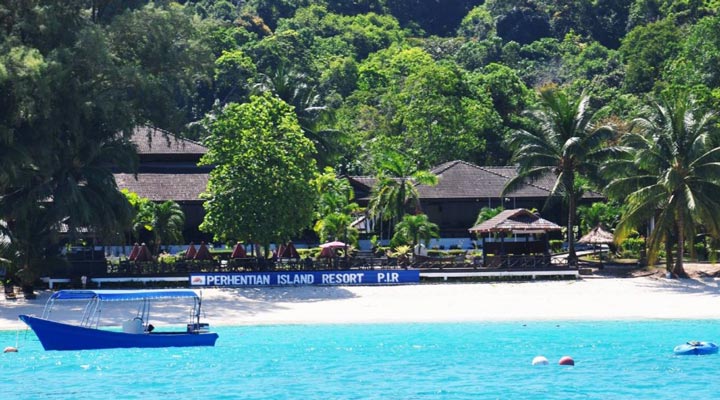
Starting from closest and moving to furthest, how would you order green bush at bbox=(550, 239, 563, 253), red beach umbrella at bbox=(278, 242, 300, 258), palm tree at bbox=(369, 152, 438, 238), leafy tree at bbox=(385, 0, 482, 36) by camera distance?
red beach umbrella at bbox=(278, 242, 300, 258) → palm tree at bbox=(369, 152, 438, 238) → green bush at bbox=(550, 239, 563, 253) → leafy tree at bbox=(385, 0, 482, 36)

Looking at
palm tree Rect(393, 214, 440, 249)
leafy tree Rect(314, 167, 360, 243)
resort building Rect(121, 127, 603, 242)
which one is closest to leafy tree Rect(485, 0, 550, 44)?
resort building Rect(121, 127, 603, 242)

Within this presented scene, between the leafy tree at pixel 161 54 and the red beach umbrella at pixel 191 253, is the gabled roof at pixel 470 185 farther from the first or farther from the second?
the leafy tree at pixel 161 54

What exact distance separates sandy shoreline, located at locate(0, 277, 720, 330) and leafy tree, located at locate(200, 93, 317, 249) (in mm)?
3066

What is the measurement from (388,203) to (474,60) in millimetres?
72453

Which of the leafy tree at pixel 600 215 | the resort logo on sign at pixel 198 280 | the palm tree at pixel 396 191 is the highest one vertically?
the palm tree at pixel 396 191

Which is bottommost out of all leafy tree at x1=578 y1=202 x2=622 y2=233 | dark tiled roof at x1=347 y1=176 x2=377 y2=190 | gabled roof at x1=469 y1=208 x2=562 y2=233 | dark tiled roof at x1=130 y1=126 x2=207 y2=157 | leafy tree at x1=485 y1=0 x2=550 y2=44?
gabled roof at x1=469 y1=208 x2=562 y2=233

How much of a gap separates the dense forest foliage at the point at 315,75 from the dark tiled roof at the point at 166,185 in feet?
11.4

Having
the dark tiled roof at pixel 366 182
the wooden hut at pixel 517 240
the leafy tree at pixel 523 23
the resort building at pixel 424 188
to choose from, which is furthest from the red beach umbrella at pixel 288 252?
the leafy tree at pixel 523 23

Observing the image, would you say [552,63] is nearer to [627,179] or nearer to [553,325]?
[627,179]

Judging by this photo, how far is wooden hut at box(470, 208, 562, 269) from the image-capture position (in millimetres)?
48812

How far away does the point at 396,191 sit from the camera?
5662cm

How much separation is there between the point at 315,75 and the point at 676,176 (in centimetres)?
7362

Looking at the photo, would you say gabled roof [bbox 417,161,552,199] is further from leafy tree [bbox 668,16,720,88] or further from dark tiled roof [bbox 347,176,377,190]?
leafy tree [bbox 668,16,720,88]

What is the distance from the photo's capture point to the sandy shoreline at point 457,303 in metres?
41.1
